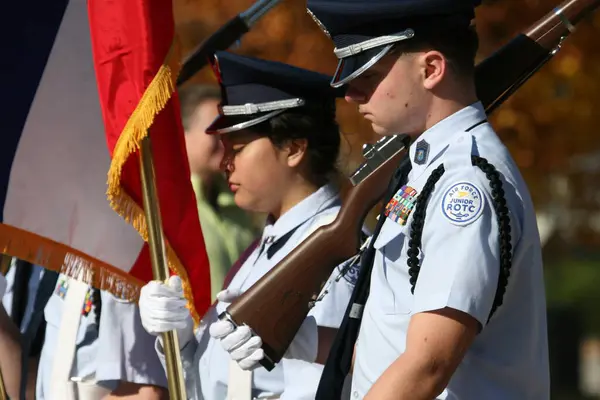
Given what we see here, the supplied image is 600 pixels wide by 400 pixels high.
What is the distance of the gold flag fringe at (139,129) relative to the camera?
13.7 feet

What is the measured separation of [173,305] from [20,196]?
83cm

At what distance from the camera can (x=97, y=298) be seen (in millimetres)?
4863

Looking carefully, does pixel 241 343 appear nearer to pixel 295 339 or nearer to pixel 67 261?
pixel 295 339

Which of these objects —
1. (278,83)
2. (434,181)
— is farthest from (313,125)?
(434,181)

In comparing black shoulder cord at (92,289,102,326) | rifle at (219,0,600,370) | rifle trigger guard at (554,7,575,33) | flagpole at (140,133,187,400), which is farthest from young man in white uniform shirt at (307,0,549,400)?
black shoulder cord at (92,289,102,326)

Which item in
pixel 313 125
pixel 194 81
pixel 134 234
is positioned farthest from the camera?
pixel 194 81

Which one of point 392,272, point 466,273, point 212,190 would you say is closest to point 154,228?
point 392,272

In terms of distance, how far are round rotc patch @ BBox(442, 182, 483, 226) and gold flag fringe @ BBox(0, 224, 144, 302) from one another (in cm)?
215

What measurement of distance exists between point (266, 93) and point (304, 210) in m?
0.49

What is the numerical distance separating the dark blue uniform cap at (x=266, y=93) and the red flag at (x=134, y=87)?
0.73 ft

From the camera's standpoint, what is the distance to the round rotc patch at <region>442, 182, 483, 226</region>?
270 cm

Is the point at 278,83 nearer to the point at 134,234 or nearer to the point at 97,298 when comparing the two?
the point at 134,234

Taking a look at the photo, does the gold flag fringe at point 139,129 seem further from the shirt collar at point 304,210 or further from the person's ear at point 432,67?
the person's ear at point 432,67

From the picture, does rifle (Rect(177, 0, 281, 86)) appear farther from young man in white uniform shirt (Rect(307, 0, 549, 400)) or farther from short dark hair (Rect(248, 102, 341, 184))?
young man in white uniform shirt (Rect(307, 0, 549, 400))
